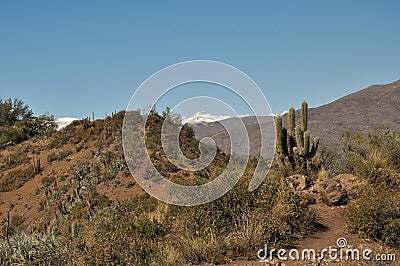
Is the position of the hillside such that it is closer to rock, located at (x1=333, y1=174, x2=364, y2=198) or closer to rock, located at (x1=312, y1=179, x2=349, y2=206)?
rock, located at (x1=312, y1=179, x2=349, y2=206)

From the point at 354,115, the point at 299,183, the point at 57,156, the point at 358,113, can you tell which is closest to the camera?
the point at 299,183

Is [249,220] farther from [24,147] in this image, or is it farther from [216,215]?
[24,147]

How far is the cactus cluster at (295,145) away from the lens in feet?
52.4

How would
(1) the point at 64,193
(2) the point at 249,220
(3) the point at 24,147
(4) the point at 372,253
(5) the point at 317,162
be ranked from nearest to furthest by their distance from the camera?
(4) the point at 372,253, (2) the point at 249,220, (5) the point at 317,162, (1) the point at 64,193, (3) the point at 24,147

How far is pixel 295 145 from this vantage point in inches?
660

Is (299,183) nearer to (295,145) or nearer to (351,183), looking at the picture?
(351,183)

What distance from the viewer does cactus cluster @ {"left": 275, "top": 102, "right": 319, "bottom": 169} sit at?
15961mm

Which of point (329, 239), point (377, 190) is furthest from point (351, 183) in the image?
point (329, 239)

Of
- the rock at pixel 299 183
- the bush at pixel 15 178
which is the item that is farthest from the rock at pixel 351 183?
the bush at pixel 15 178

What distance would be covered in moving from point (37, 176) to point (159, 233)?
62.7ft

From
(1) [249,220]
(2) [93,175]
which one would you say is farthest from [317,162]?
(2) [93,175]

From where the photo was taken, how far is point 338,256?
7.77 meters

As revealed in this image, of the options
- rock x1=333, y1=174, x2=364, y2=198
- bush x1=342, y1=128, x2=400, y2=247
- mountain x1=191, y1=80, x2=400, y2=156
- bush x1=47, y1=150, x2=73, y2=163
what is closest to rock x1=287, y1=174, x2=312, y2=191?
rock x1=333, y1=174, x2=364, y2=198

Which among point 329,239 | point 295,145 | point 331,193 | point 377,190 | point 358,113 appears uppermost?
point 358,113
